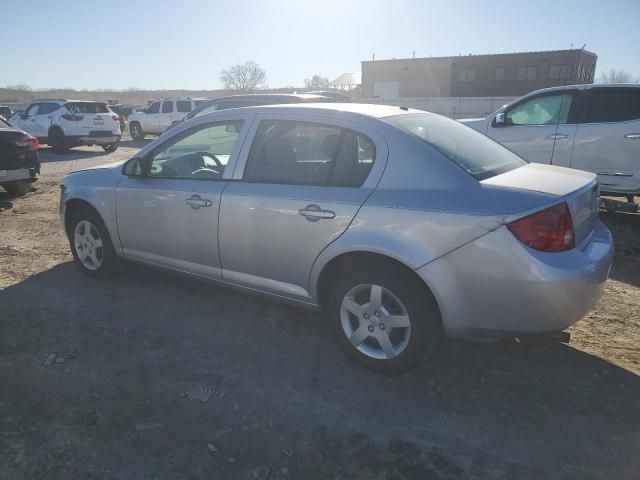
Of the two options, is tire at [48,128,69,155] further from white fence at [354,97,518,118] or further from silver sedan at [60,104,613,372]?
white fence at [354,97,518,118]

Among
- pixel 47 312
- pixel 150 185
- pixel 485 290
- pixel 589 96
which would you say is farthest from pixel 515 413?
pixel 589 96

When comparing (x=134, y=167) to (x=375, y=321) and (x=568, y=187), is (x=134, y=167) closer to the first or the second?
(x=375, y=321)

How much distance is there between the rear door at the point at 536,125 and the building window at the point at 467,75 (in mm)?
41767

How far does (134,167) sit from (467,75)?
1842 inches

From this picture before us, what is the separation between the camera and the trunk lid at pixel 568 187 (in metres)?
2.72

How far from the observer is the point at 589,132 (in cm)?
673

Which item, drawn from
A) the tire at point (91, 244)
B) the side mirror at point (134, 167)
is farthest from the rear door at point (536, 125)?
the tire at point (91, 244)

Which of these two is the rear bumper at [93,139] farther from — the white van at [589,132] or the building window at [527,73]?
the building window at [527,73]

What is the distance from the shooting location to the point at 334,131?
10.6 ft

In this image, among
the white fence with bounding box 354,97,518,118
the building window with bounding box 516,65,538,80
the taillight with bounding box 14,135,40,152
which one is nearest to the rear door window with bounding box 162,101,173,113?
the white fence with bounding box 354,97,518,118

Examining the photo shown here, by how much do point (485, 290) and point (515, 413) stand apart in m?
0.75

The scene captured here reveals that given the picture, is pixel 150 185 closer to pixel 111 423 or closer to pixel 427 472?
Answer: pixel 111 423

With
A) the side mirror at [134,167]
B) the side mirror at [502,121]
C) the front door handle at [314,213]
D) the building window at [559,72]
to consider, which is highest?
the building window at [559,72]

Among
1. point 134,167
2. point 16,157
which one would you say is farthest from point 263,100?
point 134,167
